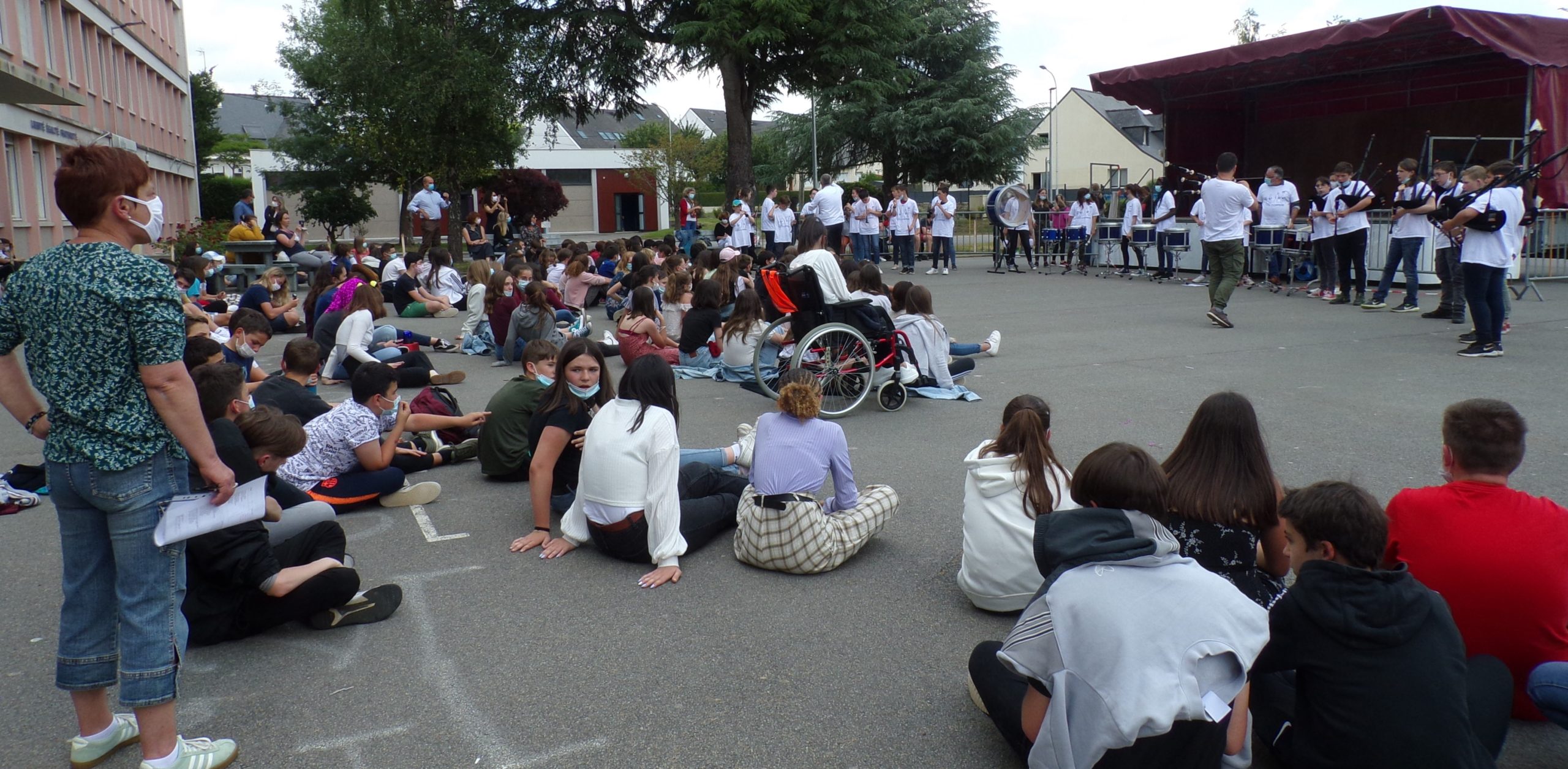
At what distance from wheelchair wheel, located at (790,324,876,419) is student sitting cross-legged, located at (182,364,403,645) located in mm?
4035

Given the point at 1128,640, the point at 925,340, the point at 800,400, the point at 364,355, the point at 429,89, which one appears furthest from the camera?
the point at 429,89

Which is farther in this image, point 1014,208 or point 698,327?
point 1014,208

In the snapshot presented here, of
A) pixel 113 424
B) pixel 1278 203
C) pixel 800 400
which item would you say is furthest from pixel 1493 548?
pixel 1278 203

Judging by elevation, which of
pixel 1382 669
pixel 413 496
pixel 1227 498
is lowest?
pixel 413 496

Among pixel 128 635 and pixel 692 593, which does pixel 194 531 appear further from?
pixel 692 593

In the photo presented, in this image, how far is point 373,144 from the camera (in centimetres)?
3086

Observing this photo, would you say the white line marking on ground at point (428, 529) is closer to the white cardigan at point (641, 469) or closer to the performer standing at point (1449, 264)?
the white cardigan at point (641, 469)

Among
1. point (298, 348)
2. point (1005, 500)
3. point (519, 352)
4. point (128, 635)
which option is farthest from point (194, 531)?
point (519, 352)

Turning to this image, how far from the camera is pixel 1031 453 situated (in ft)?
13.7

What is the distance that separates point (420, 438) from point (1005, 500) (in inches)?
171

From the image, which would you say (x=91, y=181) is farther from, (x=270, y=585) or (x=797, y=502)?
(x=797, y=502)

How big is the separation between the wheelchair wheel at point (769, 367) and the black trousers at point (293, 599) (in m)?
4.48

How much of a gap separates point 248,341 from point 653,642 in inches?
240

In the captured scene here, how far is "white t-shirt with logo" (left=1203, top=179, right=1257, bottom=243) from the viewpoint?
42.7 feet
